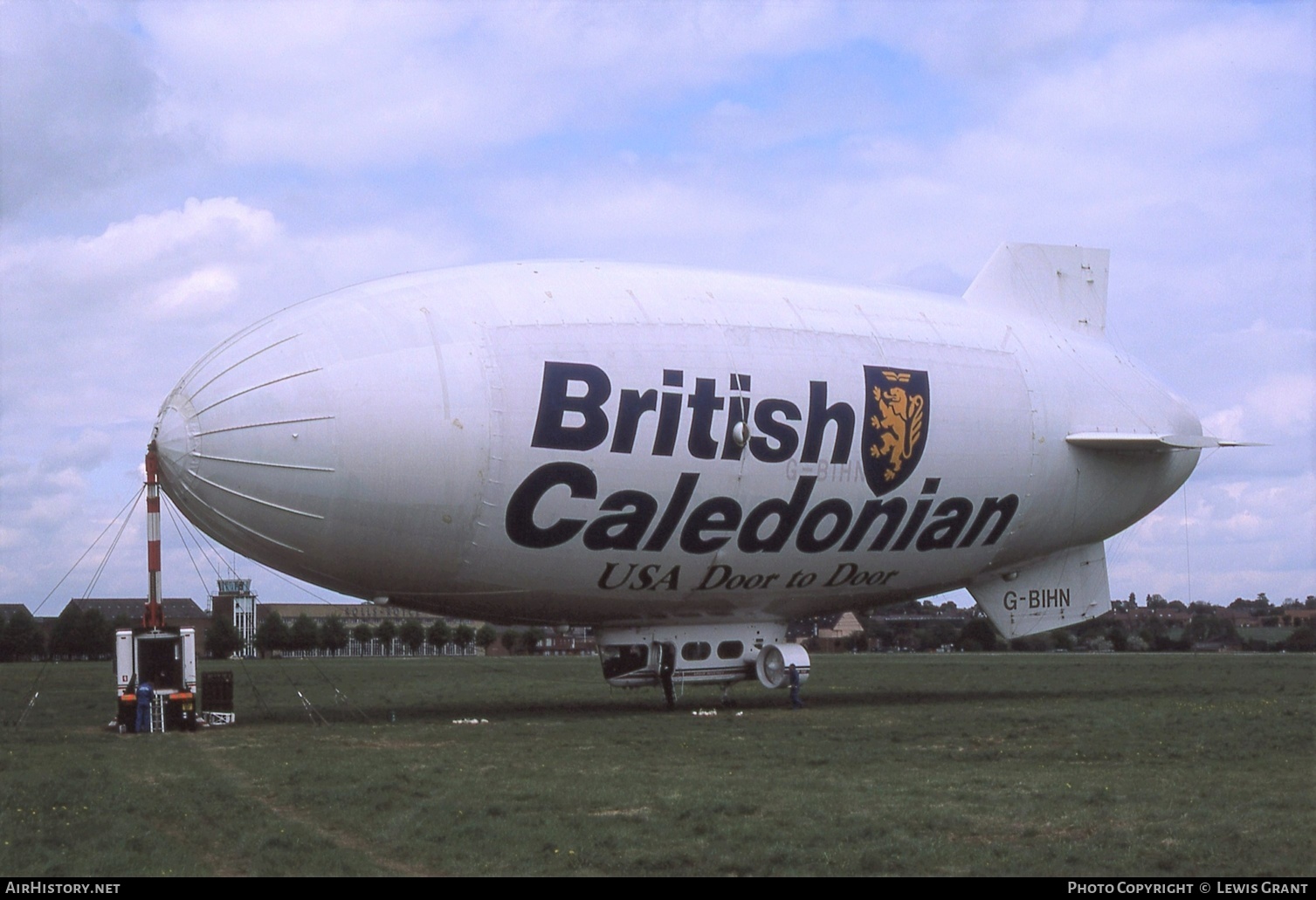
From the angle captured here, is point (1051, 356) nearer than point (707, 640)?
No

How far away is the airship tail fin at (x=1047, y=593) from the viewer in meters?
33.9

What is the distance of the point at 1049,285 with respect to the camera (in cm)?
3519

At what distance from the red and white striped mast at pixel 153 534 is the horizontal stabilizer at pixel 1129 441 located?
2004 cm

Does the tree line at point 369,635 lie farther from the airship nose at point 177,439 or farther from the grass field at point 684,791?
the airship nose at point 177,439

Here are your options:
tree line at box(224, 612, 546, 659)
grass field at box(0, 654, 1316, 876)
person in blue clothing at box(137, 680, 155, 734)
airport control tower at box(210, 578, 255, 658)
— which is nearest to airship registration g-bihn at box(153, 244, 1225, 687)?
grass field at box(0, 654, 1316, 876)

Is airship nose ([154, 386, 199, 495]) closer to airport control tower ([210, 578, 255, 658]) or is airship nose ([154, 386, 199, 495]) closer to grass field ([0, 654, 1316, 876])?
grass field ([0, 654, 1316, 876])

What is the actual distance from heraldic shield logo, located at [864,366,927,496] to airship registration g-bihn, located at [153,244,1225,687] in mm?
56

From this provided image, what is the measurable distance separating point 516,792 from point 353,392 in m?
9.08

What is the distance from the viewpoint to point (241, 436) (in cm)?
2297

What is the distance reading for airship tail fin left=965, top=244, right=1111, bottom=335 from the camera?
3447 centimetres

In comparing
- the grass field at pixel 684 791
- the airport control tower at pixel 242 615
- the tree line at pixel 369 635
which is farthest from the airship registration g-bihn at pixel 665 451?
the tree line at pixel 369 635

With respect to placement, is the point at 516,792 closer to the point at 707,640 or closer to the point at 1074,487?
the point at 707,640

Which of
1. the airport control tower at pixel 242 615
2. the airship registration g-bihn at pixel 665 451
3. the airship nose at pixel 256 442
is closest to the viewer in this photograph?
the airship nose at pixel 256 442
